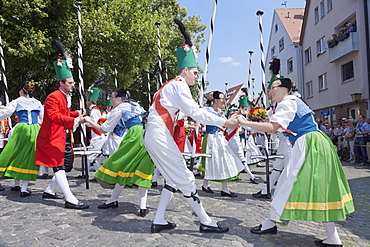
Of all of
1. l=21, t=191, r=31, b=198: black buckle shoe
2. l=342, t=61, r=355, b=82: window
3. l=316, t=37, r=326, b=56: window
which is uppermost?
l=316, t=37, r=326, b=56: window

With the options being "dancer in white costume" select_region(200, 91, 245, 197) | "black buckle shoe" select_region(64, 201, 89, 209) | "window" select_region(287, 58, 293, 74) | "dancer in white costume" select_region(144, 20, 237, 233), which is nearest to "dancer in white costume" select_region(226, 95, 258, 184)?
"dancer in white costume" select_region(200, 91, 245, 197)

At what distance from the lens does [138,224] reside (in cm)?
435

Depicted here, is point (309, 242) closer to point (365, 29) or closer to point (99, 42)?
point (99, 42)

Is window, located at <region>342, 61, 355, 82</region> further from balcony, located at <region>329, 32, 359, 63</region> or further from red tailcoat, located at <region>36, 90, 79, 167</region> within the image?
red tailcoat, located at <region>36, 90, 79, 167</region>

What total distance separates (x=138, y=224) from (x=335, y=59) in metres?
19.4

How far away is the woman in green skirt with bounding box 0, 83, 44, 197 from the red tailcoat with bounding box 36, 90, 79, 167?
0.86 meters

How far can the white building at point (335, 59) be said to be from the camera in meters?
17.8

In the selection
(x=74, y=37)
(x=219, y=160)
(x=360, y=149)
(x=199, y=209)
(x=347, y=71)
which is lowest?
(x=199, y=209)

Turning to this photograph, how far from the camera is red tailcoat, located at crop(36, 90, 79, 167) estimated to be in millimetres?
5055

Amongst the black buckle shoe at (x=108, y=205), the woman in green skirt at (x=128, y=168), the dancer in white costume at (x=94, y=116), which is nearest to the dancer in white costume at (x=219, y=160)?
the woman in green skirt at (x=128, y=168)

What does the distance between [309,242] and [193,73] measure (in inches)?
91.1

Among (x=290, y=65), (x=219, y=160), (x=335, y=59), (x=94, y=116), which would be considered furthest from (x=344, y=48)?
(x=219, y=160)

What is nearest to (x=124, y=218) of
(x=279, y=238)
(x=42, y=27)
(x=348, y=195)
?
(x=279, y=238)

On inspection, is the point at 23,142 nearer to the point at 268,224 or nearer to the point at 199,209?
the point at 199,209
